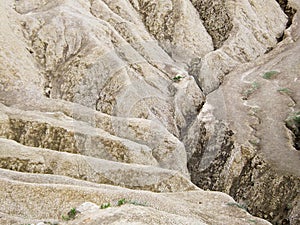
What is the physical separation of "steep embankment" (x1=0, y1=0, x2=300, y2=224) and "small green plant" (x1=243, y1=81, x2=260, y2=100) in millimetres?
114

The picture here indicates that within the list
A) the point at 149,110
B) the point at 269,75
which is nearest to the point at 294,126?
the point at 269,75

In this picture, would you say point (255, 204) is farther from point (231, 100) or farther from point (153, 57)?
point (153, 57)

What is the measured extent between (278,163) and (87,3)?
26.4 m

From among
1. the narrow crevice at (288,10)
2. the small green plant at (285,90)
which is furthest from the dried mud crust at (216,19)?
the small green plant at (285,90)

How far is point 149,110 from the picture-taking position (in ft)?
120

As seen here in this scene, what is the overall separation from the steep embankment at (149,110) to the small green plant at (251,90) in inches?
4.5

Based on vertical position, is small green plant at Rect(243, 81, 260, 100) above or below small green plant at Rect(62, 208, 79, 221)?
below

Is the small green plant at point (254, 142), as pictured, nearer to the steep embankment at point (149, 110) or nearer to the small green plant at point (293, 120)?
the steep embankment at point (149, 110)

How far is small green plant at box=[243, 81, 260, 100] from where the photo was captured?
43094 millimetres

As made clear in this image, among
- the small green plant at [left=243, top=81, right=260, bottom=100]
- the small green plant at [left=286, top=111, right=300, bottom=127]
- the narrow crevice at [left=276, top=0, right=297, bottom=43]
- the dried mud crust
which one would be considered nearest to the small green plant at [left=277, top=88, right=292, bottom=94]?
the small green plant at [left=243, top=81, right=260, bottom=100]

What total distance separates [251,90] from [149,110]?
41.9ft

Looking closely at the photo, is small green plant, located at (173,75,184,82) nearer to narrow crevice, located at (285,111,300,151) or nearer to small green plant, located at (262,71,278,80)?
small green plant, located at (262,71,278,80)

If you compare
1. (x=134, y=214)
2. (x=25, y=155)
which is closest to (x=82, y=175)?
(x=25, y=155)

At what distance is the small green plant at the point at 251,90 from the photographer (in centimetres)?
4309
